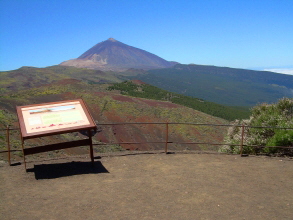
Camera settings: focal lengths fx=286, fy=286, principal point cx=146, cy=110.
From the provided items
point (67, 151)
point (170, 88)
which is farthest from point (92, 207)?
point (170, 88)

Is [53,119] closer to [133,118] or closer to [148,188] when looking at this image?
[148,188]

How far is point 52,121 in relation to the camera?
7715mm

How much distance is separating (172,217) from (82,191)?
2323mm

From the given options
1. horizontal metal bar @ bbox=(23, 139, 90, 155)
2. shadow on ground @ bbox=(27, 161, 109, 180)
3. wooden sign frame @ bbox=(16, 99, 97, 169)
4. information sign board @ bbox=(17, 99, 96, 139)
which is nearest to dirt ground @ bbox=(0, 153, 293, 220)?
shadow on ground @ bbox=(27, 161, 109, 180)

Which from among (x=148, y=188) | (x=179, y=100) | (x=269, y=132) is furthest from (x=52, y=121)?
(x=179, y=100)

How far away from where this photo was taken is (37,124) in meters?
7.53

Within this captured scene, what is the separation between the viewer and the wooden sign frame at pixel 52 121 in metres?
7.34

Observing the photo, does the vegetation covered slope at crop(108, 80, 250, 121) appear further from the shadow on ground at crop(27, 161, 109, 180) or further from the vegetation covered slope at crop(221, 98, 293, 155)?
the shadow on ground at crop(27, 161, 109, 180)

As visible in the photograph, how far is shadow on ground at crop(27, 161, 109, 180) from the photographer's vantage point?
25.6 ft

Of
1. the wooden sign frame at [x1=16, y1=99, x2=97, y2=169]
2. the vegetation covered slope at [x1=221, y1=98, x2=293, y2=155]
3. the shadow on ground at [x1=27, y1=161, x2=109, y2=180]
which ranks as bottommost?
the shadow on ground at [x1=27, y1=161, x2=109, y2=180]

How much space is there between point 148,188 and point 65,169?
9.01ft

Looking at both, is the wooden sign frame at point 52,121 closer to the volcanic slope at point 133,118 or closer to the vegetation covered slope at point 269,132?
the vegetation covered slope at point 269,132

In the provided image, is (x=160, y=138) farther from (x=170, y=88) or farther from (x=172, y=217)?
(x=170, y=88)

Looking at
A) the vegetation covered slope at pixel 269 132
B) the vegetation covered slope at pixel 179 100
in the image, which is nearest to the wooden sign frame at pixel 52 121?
the vegetation covered slope at pixel 269 132
